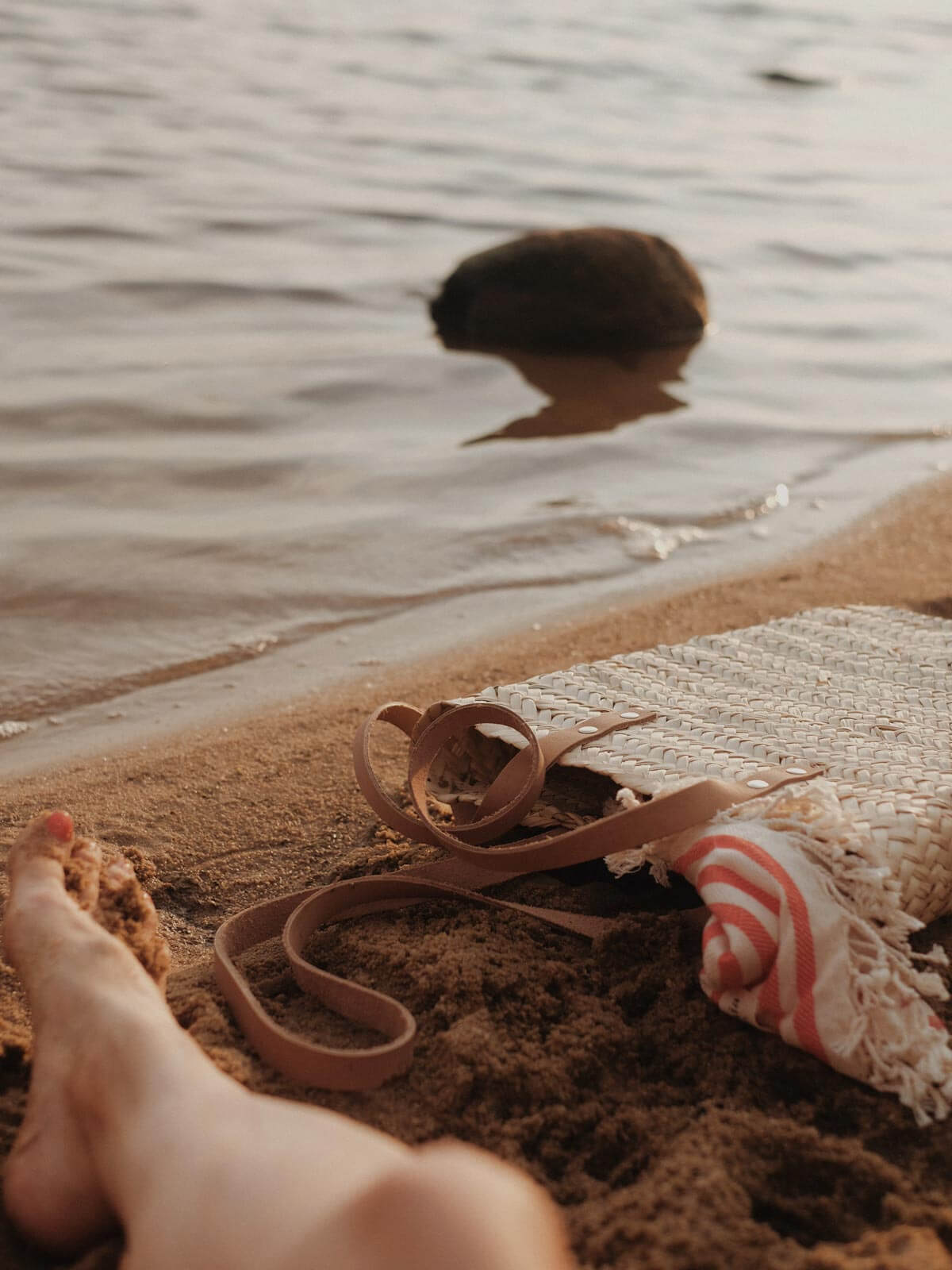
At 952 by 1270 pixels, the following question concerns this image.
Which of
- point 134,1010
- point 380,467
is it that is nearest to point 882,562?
point 380,467

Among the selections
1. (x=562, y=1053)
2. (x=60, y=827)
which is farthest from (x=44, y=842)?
(x=562, y=1053)

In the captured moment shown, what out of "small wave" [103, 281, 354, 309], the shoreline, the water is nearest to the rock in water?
the water

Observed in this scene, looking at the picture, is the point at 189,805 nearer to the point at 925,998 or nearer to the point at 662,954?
the point at 662,954

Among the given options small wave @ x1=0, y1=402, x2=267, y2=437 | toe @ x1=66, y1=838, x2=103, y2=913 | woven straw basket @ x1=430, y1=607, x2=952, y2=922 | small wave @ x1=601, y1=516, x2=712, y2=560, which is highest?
woven straw basket @ x1=430, y1=607, x2=952, y2=922

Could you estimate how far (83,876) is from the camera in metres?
1.68

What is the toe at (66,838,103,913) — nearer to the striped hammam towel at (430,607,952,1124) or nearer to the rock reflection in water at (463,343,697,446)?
the striped hammam towel at (430,607,952,1124)

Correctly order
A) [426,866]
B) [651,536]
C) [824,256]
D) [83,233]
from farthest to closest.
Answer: [824,256]
[83,233]
[651,536]
[426,866]

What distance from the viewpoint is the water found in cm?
382

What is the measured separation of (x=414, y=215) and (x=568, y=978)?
7.81 m

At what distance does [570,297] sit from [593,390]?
77cm

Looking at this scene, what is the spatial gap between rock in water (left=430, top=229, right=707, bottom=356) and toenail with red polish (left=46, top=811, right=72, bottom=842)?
4.86 meters

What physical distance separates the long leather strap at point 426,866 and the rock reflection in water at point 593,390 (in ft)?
10.3

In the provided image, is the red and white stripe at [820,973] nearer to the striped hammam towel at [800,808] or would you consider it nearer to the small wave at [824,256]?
the striped hammam towel at [800,808]

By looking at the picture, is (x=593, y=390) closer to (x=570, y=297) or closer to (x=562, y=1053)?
(x=570, y=297)
